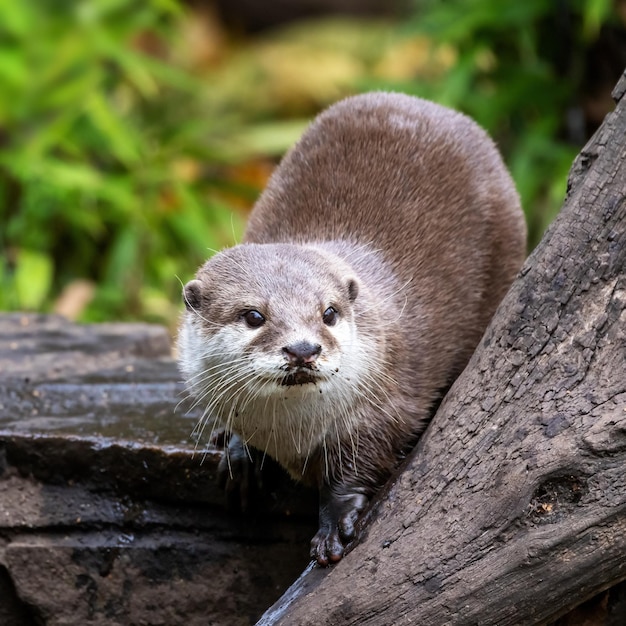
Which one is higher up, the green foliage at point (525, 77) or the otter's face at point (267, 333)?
the green foliage at point (525, 77)

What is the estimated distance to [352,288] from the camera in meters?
2.63

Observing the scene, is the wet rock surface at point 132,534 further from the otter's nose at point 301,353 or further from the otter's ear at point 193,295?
the otter's nose at point 301,353

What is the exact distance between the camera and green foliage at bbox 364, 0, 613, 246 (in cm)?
566

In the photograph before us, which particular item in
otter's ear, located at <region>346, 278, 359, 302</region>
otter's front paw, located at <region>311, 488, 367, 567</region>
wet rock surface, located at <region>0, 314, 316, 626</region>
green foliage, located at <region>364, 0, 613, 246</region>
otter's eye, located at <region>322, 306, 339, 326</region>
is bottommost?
wet rock surface, located at <region>0, 314, 316, 626</region>

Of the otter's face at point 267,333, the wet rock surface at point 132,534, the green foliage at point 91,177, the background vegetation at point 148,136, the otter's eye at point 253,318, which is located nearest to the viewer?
the otter's face at point 267,333

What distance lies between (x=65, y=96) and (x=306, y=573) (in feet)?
14.8

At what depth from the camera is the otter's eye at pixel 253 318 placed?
8.08 feet

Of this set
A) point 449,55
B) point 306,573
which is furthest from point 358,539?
point 449,55

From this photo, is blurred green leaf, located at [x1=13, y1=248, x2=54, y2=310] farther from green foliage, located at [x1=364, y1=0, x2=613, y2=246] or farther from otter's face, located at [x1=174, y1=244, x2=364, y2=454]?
otter's face, located at [x1=174, y1=244, x2=364, y2=454]

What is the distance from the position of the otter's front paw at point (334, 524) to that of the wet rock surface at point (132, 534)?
236 millimetres

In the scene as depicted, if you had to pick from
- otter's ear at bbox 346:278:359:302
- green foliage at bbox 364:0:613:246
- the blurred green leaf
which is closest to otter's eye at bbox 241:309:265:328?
otter's ear at bbox 346:278:359:302

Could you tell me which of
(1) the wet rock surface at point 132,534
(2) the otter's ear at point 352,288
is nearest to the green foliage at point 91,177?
(1) the wet rock surface at point 132,534

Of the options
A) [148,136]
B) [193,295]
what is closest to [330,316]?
[193,295]

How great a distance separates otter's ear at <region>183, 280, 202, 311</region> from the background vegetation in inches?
122
